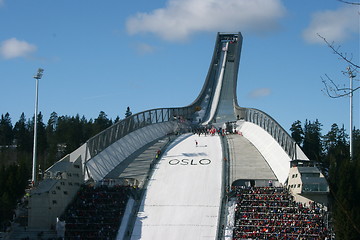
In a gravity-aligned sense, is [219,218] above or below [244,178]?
below

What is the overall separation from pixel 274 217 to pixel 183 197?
22.4 ft

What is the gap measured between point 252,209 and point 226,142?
1665 cm

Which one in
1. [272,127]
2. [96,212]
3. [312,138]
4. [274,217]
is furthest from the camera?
[312,138]

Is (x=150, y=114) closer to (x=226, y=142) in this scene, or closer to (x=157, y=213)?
(x=226, y=142)

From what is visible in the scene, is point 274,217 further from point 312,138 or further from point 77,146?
point 77,146

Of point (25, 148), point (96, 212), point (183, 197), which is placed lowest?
point (96, 212)

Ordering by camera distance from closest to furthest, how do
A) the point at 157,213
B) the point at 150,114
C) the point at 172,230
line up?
the point at 172,230 → the point at 157,213 → the point at 150,114

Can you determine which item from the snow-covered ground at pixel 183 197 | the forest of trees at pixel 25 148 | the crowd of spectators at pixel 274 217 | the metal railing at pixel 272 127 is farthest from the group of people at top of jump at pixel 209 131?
the crowd of spectators at pixel 274 217

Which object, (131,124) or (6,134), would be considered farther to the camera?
(6,134)

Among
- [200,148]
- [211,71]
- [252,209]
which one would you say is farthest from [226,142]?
[211,71]

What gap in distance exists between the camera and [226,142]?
4972 cm

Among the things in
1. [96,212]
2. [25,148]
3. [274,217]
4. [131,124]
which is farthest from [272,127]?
[25,148]

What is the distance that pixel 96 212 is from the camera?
3369 centimetres

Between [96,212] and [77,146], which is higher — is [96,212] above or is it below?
below
